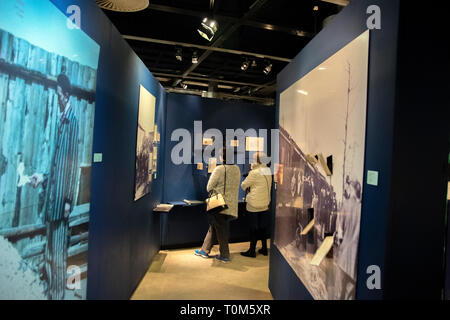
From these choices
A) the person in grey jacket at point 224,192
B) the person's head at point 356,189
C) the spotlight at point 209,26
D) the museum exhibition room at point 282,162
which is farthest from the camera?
the person in grey jacket at point 224,192

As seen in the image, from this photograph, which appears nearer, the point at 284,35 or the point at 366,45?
the point at 366,45

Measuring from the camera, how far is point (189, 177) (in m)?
5.62

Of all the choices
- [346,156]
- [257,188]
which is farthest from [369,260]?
[257,188]

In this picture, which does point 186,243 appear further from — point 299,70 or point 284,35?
point 284,35

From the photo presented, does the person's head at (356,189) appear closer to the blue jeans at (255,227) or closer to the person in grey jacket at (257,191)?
the person in grey jacket at (257,191)

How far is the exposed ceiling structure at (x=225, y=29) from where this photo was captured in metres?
4.34

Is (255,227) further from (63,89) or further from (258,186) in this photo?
(63,89)

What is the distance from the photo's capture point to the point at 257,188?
487cm

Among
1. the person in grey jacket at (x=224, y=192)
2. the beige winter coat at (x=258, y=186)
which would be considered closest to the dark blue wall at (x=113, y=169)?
the person in grey jacket at (x=224, y=192)

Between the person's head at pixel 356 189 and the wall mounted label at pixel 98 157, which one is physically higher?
the wall mounted label at pixel 98 157

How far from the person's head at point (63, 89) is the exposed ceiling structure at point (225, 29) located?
9.02 feet

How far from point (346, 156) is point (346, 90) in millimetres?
431

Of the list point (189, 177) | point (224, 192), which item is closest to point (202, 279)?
point (224, 192)

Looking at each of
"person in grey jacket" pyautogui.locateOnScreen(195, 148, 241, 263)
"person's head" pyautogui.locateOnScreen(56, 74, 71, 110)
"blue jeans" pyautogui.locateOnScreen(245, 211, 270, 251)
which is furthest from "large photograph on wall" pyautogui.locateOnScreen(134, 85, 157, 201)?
"blue jeans" pyautogui.locateOnScreen(245, 211, 270, 251)
